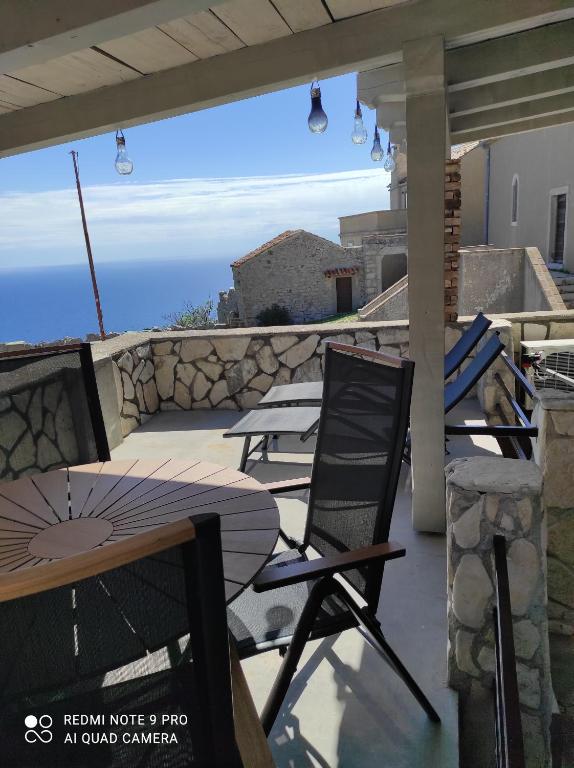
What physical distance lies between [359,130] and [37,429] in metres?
3.13

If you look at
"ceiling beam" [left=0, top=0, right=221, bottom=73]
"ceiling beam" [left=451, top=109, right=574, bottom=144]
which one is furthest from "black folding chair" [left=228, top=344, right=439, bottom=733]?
"ceiling beam" [left=451, top=109, right=574, bottom=144]

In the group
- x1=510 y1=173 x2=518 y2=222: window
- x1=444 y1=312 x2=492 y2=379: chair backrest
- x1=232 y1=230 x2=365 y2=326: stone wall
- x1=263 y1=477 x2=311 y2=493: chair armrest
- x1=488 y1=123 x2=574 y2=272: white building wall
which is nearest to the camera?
x1=263 y1=477 x2=311 y2=493: chair armrest

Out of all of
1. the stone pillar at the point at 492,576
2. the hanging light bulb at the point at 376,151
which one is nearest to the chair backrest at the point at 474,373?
the stone pillar at the point at 492,576

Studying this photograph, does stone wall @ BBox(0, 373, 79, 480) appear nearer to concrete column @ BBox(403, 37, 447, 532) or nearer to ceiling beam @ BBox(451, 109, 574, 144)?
concrete column @ BBox(403, 37, 447, 532)

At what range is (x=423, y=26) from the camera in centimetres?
231

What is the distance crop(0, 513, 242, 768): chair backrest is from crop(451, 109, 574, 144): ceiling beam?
508 cm

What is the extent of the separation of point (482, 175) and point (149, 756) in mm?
22384

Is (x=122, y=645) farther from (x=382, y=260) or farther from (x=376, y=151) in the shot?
(x=382, y=260)

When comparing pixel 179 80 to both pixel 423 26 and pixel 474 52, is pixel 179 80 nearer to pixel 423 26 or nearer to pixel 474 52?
pixel 423 26

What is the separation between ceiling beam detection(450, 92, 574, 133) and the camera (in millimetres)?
4344

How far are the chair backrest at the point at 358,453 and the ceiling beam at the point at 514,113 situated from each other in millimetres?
3560

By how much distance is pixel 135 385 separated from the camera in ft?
15.6

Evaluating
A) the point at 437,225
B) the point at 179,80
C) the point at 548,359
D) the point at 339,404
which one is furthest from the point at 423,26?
the point at 548,359

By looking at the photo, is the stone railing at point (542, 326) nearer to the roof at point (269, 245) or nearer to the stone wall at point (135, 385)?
the stone wall at point (135, 385)
